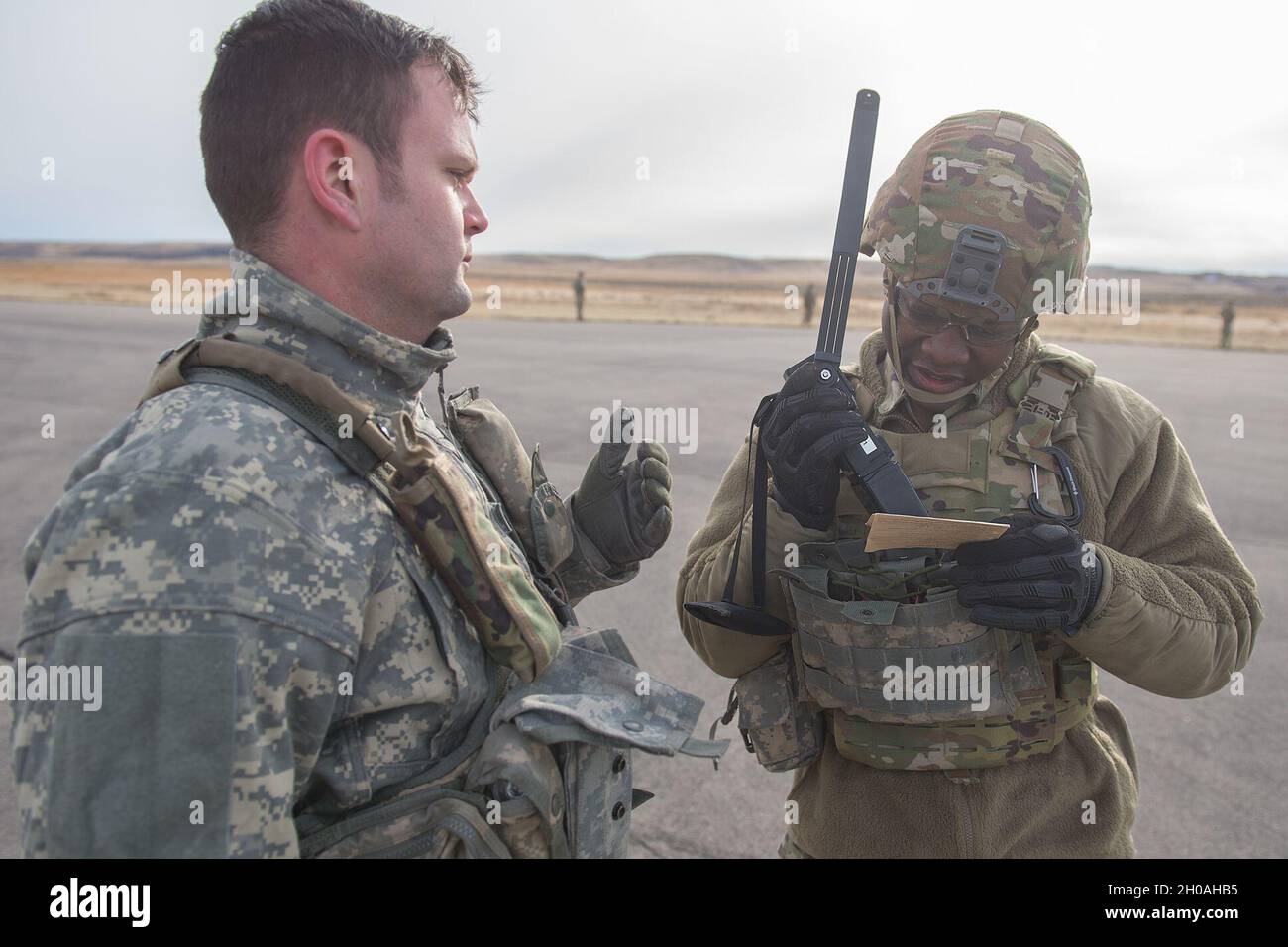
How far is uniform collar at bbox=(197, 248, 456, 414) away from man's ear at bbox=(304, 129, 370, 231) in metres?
0.14

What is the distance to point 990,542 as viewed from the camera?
1878mm

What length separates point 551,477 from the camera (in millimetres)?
7266

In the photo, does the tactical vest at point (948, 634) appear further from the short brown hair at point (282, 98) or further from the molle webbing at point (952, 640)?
the short brown hair at point (282, 98)

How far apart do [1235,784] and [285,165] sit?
3.74 metres

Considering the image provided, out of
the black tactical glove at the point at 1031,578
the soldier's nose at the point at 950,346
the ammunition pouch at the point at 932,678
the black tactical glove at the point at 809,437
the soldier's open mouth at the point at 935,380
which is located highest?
the soldier's nose at the point at 950,346

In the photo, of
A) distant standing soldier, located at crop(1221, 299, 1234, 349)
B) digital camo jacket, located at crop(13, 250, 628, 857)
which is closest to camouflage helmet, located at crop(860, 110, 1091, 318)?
digital camo jacket, located at crop(13, 250, 628, 857)

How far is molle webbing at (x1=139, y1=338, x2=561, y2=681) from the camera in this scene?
1379mm

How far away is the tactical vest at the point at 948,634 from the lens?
1.99 meters

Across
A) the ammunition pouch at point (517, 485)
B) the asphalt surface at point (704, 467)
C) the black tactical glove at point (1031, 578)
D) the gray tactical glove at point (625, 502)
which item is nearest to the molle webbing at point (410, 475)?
the ammunition pouch at point (517, 485)

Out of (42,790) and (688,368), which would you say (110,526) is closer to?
(42,790)

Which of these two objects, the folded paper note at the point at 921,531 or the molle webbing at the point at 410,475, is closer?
the molle webbing at the point at 410,475
